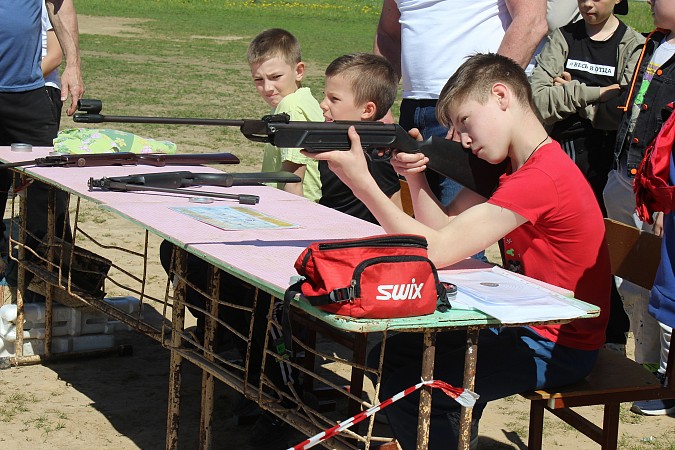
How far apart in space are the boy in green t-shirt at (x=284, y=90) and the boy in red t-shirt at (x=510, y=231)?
1.37m

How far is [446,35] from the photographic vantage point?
4.96m

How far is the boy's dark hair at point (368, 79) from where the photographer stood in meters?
4.53

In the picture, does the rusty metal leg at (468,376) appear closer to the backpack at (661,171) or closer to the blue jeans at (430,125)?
the backpack at (661,171)

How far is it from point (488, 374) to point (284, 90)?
232 centimetres

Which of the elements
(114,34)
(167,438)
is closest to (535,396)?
(167,438)

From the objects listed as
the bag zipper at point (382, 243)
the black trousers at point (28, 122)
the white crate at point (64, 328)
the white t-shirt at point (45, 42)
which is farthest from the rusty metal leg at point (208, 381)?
the white t-shirt at point (45, 42)

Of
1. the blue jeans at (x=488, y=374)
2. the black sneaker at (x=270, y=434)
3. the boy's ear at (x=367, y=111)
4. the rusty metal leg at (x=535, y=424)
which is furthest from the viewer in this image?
the boy's ear at (x=367, y=111)

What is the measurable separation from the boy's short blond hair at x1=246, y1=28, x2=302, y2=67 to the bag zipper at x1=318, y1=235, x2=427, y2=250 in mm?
2488

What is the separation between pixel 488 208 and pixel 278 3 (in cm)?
4341

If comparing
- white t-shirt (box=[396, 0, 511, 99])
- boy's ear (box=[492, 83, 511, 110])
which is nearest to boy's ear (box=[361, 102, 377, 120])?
white t-shirt (box=[396, 0, 511, 99])

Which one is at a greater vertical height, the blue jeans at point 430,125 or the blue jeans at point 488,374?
the blue jeans at point 430,125

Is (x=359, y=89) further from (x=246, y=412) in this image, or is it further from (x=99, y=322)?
(x=99, y=322)

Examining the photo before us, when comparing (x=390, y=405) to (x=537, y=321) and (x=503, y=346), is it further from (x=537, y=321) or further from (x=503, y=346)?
(x=537, y=321)

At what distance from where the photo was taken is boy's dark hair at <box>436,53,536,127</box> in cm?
332
